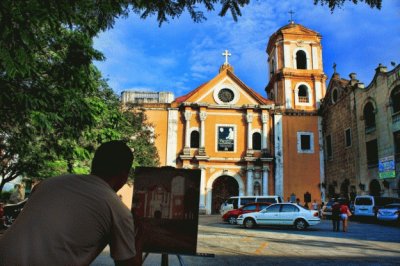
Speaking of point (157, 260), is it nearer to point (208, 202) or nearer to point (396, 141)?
point (396, 141)

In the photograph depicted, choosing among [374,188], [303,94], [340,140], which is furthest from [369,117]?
[303,94]

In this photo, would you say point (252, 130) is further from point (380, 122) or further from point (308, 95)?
point (380, 122)

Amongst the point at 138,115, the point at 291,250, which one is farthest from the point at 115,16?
the point at 138,115

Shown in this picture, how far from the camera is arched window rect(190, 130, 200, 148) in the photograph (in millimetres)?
32219

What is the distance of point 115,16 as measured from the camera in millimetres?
3850

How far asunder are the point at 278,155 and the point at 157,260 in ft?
80.3

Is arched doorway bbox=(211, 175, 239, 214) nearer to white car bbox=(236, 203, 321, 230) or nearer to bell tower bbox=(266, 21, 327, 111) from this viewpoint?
bell tower bbox=(266, 21, 327, 111)

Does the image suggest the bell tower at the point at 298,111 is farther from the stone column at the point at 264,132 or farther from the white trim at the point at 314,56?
the stone column at the point at 264,132

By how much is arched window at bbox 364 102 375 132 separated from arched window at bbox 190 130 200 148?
45.2 ft

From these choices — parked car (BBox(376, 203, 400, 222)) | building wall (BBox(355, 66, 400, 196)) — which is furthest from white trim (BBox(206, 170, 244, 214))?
parked car (BBox(376, 203, 400, 222))

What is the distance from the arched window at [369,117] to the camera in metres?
25.6

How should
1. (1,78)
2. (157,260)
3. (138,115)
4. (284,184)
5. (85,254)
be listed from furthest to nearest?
(284,184)
(138,115)
(157,260)
(1,78)
(85,254)

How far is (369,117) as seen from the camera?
85.8 ft

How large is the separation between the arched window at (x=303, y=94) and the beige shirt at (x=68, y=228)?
3301 centimetres
